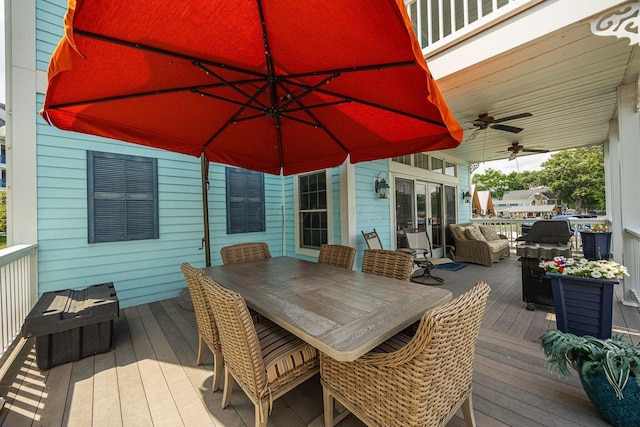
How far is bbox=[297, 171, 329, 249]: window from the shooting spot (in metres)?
4.48

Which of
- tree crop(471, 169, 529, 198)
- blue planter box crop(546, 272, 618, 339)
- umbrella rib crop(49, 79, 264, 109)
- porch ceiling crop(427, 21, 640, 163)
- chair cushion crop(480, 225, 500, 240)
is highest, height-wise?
tree crop(471, 169, 529, 198)

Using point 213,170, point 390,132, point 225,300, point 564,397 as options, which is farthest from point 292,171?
point 564,397

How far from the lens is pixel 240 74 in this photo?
72.6 inches

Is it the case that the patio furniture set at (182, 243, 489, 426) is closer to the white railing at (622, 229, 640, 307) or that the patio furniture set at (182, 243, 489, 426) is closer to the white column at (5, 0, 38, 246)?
the white column at (5, 0, 38, 246)

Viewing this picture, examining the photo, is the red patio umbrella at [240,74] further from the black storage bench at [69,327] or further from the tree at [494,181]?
the tree at [494,181]

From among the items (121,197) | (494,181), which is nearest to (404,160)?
(121,197)

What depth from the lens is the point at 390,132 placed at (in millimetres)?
2316

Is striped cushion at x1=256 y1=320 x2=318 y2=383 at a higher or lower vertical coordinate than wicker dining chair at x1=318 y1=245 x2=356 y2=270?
lower

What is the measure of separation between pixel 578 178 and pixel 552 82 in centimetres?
2763

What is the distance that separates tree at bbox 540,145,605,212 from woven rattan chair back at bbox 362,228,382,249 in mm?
25981

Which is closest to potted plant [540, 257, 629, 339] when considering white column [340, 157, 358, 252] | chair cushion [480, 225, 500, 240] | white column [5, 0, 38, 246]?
white column [340, 157, 358, 252]

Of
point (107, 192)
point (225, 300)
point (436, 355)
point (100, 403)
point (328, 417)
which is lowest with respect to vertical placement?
point (100, 403)

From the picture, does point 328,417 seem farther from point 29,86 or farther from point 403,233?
point 29,86

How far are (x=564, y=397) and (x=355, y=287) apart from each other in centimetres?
163
